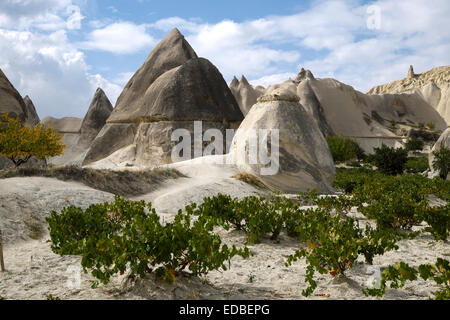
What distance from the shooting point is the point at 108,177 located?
29.2 feet

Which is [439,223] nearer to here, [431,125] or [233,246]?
[233,246]

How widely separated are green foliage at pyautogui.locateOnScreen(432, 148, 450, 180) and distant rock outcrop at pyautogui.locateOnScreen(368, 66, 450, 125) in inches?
1325

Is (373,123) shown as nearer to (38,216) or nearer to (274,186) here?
(274,186)

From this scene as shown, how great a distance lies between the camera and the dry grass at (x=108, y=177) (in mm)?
8133

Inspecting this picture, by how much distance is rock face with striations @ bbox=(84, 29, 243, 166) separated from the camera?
18.3 metres

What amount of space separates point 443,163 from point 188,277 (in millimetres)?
17427

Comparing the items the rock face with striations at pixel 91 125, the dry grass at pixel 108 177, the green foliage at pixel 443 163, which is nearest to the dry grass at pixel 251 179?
the dry grass at pixel 108 177

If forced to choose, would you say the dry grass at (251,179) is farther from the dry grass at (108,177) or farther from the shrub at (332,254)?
the shrub at (332,254)

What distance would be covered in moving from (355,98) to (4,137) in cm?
3749

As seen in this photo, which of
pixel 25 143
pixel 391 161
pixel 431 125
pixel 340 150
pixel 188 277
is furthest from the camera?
pixel 431 125

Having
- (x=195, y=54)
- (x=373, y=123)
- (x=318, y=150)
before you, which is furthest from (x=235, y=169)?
(x=373, y=123)

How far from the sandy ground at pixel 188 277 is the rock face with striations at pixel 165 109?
39.4ft

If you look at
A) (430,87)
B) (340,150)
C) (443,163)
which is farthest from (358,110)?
(443,163)

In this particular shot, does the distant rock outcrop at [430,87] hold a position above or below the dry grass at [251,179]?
above
